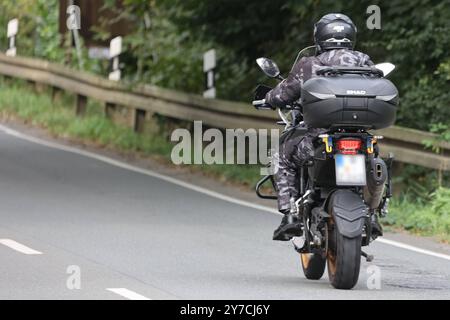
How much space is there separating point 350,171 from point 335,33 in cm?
116

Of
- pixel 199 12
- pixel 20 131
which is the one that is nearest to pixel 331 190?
pixel 199 12

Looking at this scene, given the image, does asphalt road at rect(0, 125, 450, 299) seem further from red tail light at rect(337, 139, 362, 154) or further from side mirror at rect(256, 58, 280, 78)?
side mirror at rect(256, 58, 280, 78)

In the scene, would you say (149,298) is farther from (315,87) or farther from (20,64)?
(20,64)

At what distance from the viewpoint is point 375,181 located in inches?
395

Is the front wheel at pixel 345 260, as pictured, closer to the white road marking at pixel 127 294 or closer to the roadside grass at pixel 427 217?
the white road marking at pixel 127 294

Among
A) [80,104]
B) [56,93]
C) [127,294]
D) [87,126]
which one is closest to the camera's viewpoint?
[127,294]

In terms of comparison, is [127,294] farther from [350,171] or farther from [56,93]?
[56,93]

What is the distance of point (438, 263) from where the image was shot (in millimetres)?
12023

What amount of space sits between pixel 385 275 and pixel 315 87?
193cm

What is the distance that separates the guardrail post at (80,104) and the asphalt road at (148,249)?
6128mm

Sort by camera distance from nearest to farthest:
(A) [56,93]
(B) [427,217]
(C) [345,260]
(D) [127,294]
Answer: (D) [127,294], (C) [345,260], (B) [427,217], (A) [56,93]

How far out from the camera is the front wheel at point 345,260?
31.9 feet

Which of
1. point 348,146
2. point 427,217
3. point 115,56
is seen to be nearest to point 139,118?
point 115,56

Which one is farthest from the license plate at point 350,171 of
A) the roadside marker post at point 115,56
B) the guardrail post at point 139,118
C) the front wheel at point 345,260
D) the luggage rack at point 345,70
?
the roadside marker post at point 115,56
